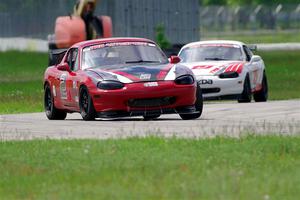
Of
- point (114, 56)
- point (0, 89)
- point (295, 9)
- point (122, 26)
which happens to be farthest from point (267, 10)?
point (114, 56)

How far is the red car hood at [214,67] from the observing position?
29.8 m

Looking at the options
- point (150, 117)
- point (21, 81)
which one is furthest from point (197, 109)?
point (21, 81)

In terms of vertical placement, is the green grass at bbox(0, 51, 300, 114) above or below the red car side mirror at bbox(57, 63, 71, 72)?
below

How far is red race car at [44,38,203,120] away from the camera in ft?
72.7

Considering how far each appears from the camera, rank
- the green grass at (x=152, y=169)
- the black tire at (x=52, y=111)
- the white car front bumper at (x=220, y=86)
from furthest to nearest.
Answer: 1. the white car front bumper at (x=220, y=86)
2. the black tire at (x=52, y=111)
3. the green grass at (x=152, y=169)

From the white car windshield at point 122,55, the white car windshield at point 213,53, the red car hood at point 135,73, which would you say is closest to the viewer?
the red car hood at point 135,73

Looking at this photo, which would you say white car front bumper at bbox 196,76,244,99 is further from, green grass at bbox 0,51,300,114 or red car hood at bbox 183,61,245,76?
green grass at bbox 0,51,300,114

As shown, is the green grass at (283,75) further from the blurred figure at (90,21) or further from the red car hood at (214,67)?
the blurred figure at (90,21)

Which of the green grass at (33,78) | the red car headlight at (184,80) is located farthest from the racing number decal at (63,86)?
the green grass at (33,78)

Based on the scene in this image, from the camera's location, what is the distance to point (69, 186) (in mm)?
13375

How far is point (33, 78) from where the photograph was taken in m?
47.6

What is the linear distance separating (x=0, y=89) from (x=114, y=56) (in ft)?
55.8

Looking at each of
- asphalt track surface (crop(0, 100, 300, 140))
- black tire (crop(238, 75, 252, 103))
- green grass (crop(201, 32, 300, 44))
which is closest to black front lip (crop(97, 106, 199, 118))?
asphalt track surface (crop(0, 100, 300, 140))

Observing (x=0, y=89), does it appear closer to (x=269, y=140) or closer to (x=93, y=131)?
(x=93, y=131)
